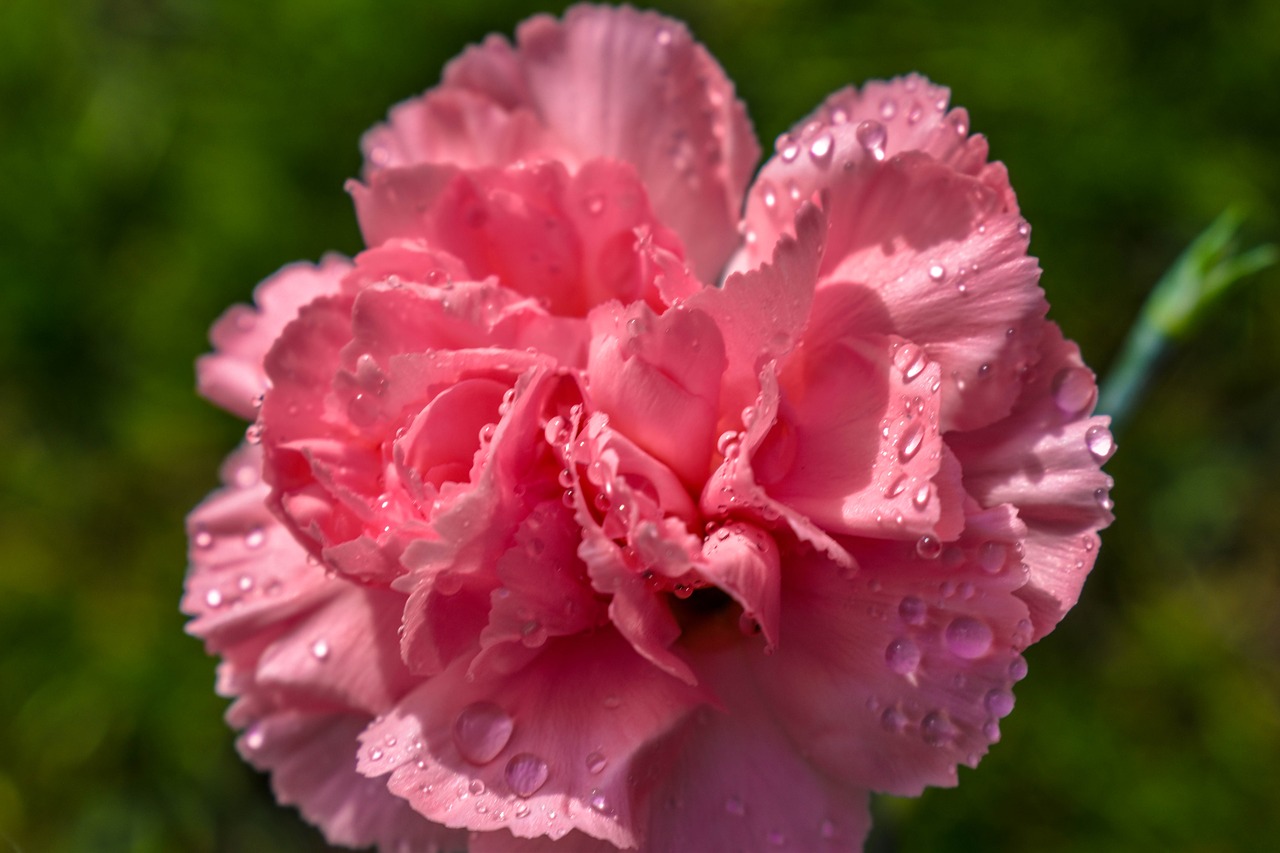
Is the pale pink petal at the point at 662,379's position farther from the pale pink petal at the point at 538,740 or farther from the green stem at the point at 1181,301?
the green stem at the point at 1181,301

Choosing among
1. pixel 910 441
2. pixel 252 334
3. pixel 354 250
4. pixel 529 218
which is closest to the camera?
pixel 910 441

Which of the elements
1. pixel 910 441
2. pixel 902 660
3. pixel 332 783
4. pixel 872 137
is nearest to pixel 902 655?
pixel 902 660

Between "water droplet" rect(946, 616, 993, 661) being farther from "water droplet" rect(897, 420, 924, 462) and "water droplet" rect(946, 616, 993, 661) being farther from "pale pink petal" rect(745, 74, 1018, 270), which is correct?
"pale pink petal" rect(745, 74, 1018, 270)

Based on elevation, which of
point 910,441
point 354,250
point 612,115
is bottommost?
point 354,250

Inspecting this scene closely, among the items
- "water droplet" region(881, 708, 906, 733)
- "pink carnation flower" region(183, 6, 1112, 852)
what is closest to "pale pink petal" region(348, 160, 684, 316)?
"pink carnation flower" region(183, 6, 1112, 852)

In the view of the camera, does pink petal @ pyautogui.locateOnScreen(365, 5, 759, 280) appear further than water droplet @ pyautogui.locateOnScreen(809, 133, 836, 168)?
Yes

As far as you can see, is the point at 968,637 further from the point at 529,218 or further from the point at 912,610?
the point at 529,218
